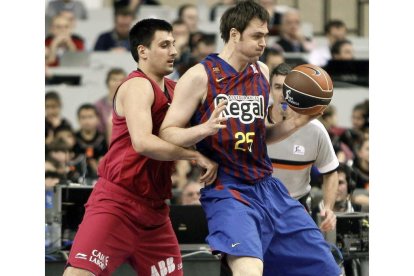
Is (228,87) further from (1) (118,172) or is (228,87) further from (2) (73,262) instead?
(2) (73,262)

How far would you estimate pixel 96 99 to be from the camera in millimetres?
13289

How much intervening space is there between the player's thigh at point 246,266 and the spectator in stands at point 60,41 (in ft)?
27.4

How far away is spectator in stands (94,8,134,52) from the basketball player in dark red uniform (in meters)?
7.41

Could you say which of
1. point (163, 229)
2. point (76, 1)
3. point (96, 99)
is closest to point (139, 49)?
point (163, 229)

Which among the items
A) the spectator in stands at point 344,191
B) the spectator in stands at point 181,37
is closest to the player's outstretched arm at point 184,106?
the spectator in stands at point 344,191

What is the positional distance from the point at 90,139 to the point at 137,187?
214 inches

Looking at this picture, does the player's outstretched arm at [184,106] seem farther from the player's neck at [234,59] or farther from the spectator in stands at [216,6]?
the spectator in stands at [216,6]

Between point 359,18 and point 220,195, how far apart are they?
11.3 metres

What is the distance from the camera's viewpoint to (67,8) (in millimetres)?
15547

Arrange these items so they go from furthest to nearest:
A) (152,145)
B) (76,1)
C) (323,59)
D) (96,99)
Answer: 1. (76,1)
2. (323,59)
3. (96,99)
4. (152,145)

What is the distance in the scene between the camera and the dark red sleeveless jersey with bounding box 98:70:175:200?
272 inches

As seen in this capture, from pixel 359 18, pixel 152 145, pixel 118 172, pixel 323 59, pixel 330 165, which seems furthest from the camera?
pixel 359 18

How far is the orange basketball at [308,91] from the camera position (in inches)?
270
